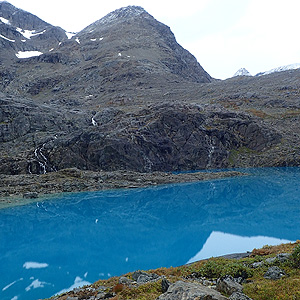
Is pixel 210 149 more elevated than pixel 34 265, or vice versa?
pixel 34 265

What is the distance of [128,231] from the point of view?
29594 millimetres

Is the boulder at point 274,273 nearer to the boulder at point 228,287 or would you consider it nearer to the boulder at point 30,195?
the boulder at point 228,287

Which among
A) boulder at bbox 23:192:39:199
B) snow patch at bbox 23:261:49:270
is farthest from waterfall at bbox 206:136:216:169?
snow patch at bbox 23:261:49:270

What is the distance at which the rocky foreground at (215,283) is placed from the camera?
8852 mm

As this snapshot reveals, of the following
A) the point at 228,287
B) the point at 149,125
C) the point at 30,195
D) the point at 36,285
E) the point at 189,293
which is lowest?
the point at 30,195

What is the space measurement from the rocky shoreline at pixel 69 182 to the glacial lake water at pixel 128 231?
357 cm

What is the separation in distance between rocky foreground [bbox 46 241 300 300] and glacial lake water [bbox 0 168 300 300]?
4.95 metres

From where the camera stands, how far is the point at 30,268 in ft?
66.3

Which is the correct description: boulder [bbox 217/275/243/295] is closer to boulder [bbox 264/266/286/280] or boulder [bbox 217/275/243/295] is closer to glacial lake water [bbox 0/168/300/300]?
boulder [bbox 264/266/286/280]

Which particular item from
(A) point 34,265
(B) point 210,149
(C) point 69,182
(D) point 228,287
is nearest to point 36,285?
(A) point 34,265

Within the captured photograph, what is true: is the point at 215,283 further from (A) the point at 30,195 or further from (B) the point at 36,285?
(A) the point at 30,195

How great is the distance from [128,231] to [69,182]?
1067 inches

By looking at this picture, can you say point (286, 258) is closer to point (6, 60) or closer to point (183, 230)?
point (183, 230)

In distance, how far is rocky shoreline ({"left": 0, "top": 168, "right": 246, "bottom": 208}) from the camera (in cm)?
4687
